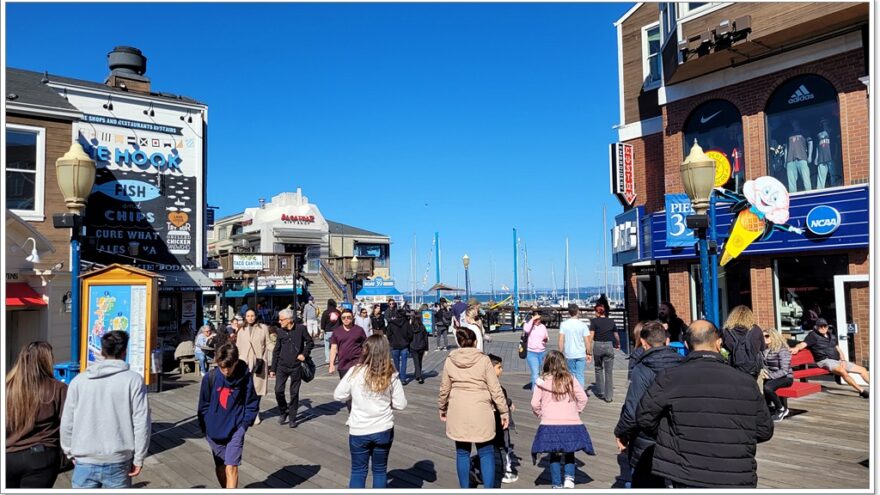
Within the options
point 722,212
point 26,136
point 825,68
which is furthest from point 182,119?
point 825,68

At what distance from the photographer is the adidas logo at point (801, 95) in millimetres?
14656

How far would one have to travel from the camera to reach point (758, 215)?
14766 mm

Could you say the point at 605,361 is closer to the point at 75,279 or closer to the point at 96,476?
the point at 75,279

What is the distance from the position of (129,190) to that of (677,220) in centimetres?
1661

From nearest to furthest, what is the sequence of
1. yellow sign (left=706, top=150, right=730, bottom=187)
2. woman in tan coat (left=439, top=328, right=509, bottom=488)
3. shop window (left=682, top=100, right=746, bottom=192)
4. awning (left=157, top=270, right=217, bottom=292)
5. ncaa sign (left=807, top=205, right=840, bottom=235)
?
1. woman in tan coat (left=439, top=328, right=509, bottom=488)
2. ncaa sign (left=807, top=205, right=840, bottom=235)
3. shop window (left=682, top=100, right=746, bottom=192)
4. yellow sign (left=706, top=150, right=730, bottom=187)
5. awning (left=157, top=270, right=217, bottom=292)

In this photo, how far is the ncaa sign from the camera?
45.0 ft

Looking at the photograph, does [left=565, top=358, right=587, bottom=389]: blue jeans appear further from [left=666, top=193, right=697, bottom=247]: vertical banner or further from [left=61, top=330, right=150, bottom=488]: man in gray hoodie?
[left=61, top=330, right=150, bottom=488]: man in gray hoodie

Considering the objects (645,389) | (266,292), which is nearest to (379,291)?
(266,292)

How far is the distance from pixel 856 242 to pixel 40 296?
56.0ft

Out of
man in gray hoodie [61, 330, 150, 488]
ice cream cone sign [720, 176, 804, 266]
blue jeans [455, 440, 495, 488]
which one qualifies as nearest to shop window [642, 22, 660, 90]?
ice cream cone sign [720, 176, 804, 266]

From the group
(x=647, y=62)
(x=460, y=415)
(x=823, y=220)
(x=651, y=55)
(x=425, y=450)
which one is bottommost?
(x=425, y=450)

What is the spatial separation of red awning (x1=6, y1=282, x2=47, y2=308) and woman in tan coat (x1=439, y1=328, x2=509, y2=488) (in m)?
9.67

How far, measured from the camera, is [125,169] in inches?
781

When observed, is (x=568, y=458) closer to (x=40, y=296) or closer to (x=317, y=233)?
(x=40, y=296)
